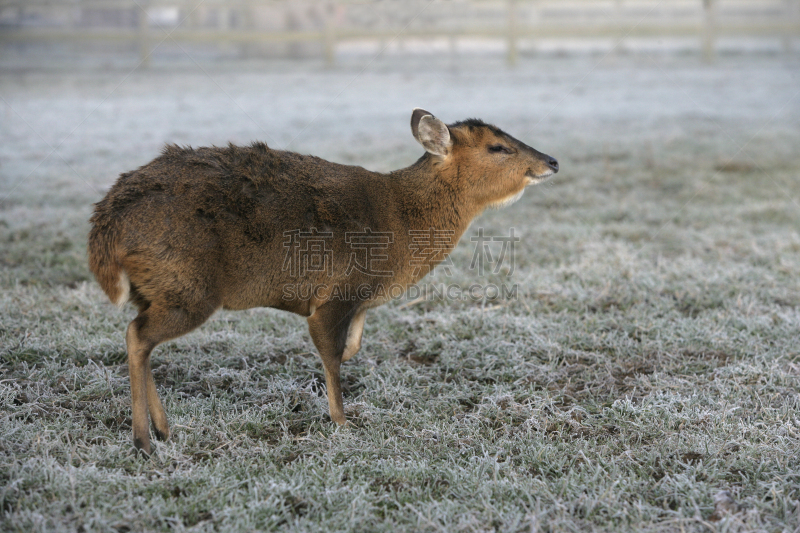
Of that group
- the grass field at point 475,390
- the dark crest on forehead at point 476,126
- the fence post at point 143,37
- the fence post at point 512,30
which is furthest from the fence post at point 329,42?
the dark crest on forehead at point 476,126

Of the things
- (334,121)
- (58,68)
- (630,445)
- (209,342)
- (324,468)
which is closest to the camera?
(324,468)

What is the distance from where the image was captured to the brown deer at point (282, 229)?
3363 mm

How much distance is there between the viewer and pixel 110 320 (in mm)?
5094

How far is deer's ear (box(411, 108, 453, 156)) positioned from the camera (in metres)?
4.14

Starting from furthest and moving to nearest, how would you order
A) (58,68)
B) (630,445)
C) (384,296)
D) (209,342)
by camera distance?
1. (58,68)
2. (209,342)
3. (384,296)
4. (630,445)

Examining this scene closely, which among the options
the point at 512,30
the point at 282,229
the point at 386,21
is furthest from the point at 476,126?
the point at 512,30

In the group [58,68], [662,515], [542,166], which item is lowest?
[662,515]

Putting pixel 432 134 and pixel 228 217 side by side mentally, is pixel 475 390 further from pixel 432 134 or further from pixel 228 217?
pixel 228 217

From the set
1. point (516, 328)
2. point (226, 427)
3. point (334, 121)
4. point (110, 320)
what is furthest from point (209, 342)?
point (334, 121)

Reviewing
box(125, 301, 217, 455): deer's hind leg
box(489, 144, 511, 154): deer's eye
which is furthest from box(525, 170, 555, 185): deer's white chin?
box(125, 301, 217, 455): deer's hind leg

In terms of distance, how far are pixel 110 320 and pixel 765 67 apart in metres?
21.7

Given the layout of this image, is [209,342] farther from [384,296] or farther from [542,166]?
[542,166]

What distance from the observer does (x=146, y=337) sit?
336cm

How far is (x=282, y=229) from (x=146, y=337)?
35.5 inches
